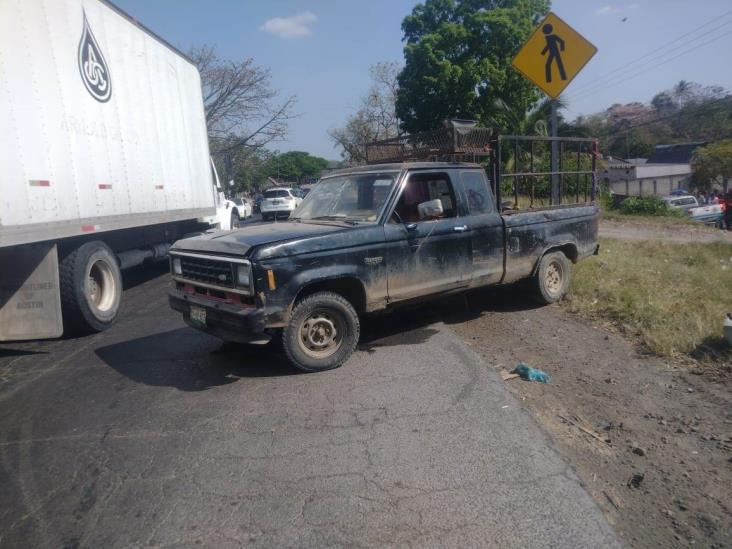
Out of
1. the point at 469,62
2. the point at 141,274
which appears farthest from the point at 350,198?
the point at 469,62

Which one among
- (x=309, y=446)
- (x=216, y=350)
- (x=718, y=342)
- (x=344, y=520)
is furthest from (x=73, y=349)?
(x=718, y=342)

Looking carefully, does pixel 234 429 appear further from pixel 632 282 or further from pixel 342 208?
pixel 632 282

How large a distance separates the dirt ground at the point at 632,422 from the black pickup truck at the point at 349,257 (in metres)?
0.95

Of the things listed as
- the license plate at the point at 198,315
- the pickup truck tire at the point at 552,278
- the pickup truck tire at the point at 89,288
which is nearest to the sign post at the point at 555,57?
the pickup truck tire at the point at 552,278

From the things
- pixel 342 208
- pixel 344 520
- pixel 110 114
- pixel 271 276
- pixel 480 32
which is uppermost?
pixel 480 32

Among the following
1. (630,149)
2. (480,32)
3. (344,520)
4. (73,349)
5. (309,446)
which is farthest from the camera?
(630,149)

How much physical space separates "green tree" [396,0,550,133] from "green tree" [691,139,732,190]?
18.7 m

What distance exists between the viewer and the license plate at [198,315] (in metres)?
4.98

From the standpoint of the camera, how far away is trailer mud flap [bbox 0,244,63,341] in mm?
5965

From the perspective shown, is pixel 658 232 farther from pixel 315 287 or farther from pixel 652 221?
pixel 315 287

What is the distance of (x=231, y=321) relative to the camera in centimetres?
469

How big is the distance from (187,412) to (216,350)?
1671 millimetres

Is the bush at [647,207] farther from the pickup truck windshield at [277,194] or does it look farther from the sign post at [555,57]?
the pickup truck windshield at [277,194]

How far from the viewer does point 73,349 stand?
6387 millimetres
